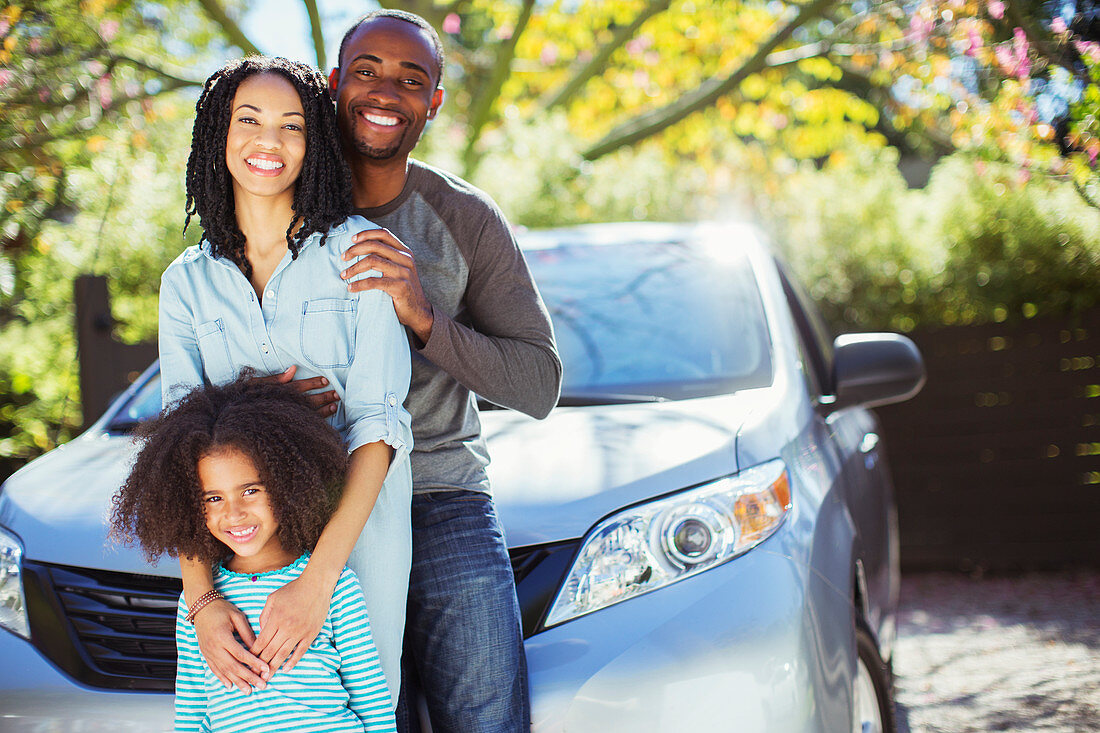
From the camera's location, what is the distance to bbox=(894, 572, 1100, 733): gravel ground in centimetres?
377

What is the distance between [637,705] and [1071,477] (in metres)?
5.06

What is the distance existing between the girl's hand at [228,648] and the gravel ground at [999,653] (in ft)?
9.05

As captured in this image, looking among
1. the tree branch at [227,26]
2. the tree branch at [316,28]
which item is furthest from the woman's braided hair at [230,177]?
the tree branch at [227,26]

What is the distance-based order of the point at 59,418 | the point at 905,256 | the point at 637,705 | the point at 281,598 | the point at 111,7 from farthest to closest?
the point at 905,256
the point at 111,7
the point at 59,418
the point at 637,705
the point at 281,598

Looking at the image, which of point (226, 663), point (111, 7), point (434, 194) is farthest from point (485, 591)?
point (111, 7)

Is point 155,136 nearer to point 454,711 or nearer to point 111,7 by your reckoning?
point 111,7

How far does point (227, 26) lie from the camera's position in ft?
24.0

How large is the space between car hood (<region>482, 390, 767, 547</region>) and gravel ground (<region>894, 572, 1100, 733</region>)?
78.3 inches

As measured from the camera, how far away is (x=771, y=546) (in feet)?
6.81

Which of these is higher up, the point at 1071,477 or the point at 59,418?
the point at 59,418

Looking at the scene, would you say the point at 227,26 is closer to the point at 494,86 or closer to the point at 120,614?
the point at 494,86

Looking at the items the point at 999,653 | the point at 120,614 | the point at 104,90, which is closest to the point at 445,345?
the point at 120,614

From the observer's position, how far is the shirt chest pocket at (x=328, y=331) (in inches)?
73.9

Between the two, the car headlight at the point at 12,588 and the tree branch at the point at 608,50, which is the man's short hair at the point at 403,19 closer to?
the car headlight at the point at 12,588
